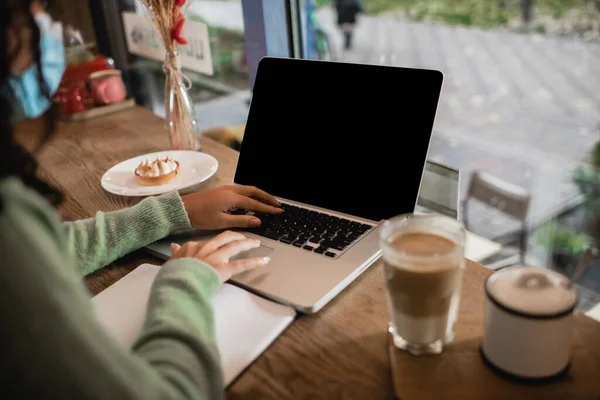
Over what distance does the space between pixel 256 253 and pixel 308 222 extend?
0.37 ft

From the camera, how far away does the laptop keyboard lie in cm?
80

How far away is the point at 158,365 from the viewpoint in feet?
1.69

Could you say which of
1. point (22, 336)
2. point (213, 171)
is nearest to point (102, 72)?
point (213, 171)

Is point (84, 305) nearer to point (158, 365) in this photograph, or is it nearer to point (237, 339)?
point (158, 365)

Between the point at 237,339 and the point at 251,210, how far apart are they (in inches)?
12.6

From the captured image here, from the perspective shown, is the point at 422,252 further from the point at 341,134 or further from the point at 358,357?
the point at 341,134

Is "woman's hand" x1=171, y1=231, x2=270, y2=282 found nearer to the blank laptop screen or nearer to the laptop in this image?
the laptop

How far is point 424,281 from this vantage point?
56cm

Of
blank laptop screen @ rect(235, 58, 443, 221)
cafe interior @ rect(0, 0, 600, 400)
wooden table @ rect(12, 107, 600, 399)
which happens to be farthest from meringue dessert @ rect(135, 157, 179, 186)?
wooden table @ rect(12, 107, 600, 399)

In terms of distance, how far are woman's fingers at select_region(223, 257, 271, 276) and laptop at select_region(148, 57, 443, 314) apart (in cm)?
2

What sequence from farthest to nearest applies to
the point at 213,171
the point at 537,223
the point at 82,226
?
the point at 537,223 → the point at 213,171 → the point at 82,226

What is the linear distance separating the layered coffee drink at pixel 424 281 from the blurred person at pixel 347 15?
0.99 metres

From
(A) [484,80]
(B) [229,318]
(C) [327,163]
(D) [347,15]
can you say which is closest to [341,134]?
(C) [327,163]

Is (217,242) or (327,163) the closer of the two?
(217,242)
